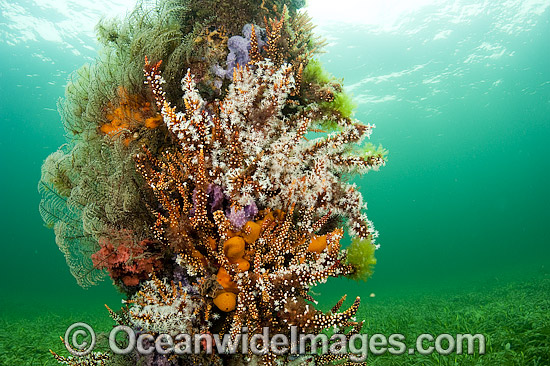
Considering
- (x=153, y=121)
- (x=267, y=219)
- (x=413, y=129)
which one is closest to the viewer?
(x=267, y=219)

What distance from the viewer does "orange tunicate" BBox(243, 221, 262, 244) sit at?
2.93m

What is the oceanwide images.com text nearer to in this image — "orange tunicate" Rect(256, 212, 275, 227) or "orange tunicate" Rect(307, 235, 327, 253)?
"orange tunicate" Rect(307, 235, 327, 253)

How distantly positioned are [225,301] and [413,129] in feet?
181

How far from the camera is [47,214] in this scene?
383 cm

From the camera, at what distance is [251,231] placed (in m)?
2.94

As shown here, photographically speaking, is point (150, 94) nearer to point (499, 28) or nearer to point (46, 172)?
point (46, 172)

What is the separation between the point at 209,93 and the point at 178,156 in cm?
97

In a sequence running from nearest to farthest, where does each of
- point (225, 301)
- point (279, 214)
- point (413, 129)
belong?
point (225, 301) < point (279, 214) < point (413, 129)

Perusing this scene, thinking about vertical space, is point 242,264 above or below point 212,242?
below

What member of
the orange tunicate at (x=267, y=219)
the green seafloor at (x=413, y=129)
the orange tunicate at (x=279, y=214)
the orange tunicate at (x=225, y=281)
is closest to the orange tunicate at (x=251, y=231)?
the orange tunicate at (x=267, y=219)

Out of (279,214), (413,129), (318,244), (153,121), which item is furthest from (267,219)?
(413,129)

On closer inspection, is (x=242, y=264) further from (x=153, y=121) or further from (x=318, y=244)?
(x=153, y=121)

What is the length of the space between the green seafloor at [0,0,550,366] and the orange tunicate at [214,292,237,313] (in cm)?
135

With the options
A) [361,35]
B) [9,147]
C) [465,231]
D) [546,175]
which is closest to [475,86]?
[361,35]
